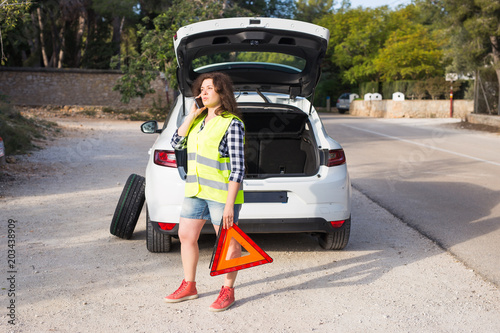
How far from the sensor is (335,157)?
539cm

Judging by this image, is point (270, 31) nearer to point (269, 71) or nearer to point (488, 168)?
point (269, 71)

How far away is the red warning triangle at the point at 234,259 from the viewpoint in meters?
4.00

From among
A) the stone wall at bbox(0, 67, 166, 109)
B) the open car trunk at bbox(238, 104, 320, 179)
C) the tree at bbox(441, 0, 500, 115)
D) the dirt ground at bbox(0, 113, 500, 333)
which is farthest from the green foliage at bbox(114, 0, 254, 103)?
the open car trunk at bbox(238, 104, 320, 179)

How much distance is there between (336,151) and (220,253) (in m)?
1.85

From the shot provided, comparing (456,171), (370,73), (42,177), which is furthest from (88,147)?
(370,73)

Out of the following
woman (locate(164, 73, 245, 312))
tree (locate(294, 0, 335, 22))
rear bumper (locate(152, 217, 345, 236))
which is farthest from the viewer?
tree (locate(294, 0, 335, 22))

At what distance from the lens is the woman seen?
3.94 m

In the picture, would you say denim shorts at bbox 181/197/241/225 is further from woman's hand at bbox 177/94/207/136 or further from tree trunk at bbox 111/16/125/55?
tree trunk at bbox 111/16/125/55

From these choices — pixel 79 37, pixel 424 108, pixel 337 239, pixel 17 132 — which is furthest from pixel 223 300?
pixel 79 37

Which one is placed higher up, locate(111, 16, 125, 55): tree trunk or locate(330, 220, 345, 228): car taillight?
locate(111, 16, 125, 55): tree trunk

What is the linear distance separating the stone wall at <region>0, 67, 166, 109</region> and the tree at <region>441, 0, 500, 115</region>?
53.9 feet

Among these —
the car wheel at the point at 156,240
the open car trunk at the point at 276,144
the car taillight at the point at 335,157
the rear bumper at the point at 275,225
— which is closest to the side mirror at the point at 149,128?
the open car trunk at the point at 276,144

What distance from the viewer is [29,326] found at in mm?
3732

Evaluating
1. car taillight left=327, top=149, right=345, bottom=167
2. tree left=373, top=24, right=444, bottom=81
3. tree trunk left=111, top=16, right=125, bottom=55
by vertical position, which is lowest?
car taillight left=327, top=149, right=345, bottom=167
